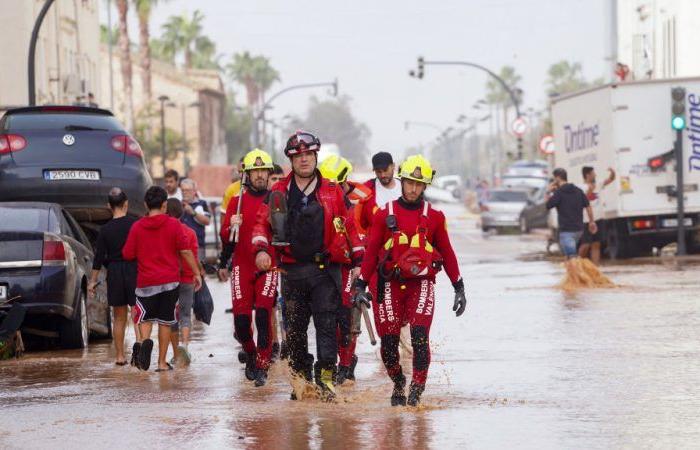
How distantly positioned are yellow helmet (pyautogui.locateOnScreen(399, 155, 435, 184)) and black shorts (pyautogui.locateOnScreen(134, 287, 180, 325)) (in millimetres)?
3572

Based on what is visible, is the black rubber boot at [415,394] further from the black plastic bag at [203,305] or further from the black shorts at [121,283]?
the black plastic bag at [203,305]

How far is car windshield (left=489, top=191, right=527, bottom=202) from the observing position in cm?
5528

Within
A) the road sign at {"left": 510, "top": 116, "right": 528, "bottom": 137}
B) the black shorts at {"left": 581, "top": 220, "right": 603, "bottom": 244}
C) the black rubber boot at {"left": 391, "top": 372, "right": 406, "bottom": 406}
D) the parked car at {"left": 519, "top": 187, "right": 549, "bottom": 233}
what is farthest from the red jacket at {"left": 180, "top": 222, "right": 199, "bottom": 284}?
the road sign at {"left": 510, "top": 116, "right": 528, "bottom": 137}

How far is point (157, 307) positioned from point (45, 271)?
187 centimetres

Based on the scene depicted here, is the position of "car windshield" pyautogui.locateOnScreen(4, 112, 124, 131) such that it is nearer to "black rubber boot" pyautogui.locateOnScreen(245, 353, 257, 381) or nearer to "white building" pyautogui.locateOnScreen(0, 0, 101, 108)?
"black rubber boot" pyautogui.locateOnScreen(245, 353, 257, 381)

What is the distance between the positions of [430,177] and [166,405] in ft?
7.54

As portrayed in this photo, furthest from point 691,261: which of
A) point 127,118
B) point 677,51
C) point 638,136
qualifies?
point 127,118

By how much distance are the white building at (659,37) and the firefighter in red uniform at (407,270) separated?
4100 cm

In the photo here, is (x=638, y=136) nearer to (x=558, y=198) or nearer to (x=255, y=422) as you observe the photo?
(x=558, y=198)

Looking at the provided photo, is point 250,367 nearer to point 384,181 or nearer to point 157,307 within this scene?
point 157,307

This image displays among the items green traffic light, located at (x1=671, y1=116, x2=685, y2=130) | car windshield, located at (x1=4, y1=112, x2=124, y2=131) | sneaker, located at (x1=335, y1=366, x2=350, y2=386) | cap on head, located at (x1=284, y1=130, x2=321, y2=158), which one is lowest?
sneaker, located at (x1=335, y1=366, x2=350, y2=386)

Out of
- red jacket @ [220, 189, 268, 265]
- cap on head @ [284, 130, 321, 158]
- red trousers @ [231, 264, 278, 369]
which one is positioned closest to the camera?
cap on head @ [284, 130, 321, 158]

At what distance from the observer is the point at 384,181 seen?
13.9 meters

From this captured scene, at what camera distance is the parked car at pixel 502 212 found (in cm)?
5391
